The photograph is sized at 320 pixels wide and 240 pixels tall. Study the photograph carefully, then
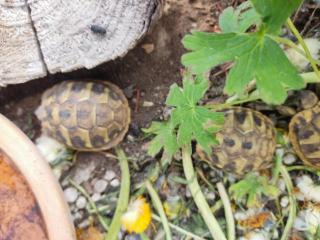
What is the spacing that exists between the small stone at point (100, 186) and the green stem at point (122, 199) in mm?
63

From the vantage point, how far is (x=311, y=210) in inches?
55.6

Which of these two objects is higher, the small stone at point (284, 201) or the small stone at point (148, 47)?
the small stone at point (148, 47)

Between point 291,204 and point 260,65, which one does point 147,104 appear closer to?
point 291,204

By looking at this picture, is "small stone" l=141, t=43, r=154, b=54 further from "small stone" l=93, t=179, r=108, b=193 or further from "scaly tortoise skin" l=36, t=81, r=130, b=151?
"small stone" l=93, t=179, r=108, b=193

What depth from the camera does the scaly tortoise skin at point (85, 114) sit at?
4.86 feet

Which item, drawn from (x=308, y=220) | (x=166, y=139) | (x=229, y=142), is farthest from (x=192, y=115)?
(x=308, y=220)

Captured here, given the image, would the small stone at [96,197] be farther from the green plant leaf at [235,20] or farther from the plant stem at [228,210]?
the green plant leaf at [235,20]

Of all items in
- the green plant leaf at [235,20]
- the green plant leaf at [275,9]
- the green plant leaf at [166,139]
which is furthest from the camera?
the green plant leaf at [166,139]

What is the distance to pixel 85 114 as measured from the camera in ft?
4.86

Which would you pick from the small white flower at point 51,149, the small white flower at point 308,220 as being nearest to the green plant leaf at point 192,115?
the small white flower at point 308,220

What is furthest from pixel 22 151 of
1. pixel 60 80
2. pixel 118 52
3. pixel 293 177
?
pixel 293 177

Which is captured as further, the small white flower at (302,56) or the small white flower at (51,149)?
the small white flower at (51,149)

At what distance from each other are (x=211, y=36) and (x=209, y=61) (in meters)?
0.04

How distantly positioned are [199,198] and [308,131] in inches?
12.3
